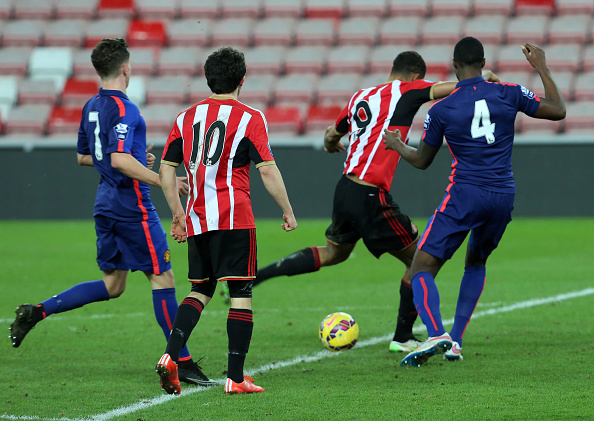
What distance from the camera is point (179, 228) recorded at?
4941 millimetres

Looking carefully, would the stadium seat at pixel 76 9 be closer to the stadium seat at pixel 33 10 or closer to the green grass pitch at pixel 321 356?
the stadium seat at pixel 33 10

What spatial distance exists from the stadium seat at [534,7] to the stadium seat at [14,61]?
11634mm

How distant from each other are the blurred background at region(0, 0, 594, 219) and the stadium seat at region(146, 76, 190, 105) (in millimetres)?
32

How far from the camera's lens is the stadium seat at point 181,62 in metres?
20.0

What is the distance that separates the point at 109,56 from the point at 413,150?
80.9 inches

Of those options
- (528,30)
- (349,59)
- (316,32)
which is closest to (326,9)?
(316,32)

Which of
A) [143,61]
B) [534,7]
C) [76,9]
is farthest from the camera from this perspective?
[76,9]

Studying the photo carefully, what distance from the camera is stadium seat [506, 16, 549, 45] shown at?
63.3 feet

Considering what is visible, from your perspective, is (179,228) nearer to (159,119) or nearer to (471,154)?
(471,154)

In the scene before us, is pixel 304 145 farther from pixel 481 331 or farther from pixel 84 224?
pixel 481 331

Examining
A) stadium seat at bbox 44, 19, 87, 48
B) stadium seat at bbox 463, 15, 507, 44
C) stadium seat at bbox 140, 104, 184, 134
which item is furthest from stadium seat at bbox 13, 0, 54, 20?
stadium seat at bbox 463, 15, 507, 44

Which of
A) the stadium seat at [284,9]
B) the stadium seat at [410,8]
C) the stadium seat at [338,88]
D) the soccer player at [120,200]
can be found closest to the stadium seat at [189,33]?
the stadium seat at [284,9]

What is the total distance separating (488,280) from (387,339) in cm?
335

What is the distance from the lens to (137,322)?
7523mm
